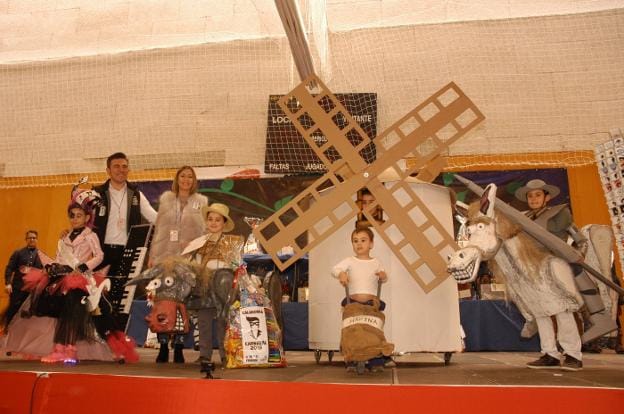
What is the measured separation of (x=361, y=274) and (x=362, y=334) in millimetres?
426

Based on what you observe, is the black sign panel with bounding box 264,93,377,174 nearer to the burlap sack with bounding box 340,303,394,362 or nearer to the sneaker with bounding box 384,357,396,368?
the sneaker with bounding box 384,357,396,368

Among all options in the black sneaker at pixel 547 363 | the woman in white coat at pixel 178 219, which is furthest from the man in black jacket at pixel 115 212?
the black sneaker at pixel 547 363

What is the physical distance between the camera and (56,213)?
26.2ft

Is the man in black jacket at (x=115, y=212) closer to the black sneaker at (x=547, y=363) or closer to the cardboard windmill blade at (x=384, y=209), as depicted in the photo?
the cardboard windmill blade at (x=384, y=209)

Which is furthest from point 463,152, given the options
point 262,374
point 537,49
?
point 262,374

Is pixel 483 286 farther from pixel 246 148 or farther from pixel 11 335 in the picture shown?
pixel 11 335

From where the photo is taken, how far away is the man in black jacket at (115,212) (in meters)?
4.11

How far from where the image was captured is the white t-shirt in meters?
3.34

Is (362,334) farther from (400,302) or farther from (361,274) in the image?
(400,302)

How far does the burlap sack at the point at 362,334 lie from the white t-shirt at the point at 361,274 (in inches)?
6.0

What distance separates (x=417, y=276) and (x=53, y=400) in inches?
87.4

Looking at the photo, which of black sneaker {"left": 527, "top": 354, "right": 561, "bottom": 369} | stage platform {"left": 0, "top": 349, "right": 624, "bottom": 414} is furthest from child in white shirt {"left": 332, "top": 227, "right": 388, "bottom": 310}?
black sneaker {"left": 527, "top": 354, "right": 561, "bottom": 369}

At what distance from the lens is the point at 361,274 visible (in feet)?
11.0

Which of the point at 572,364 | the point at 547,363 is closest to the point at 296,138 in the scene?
the point at 547,363
